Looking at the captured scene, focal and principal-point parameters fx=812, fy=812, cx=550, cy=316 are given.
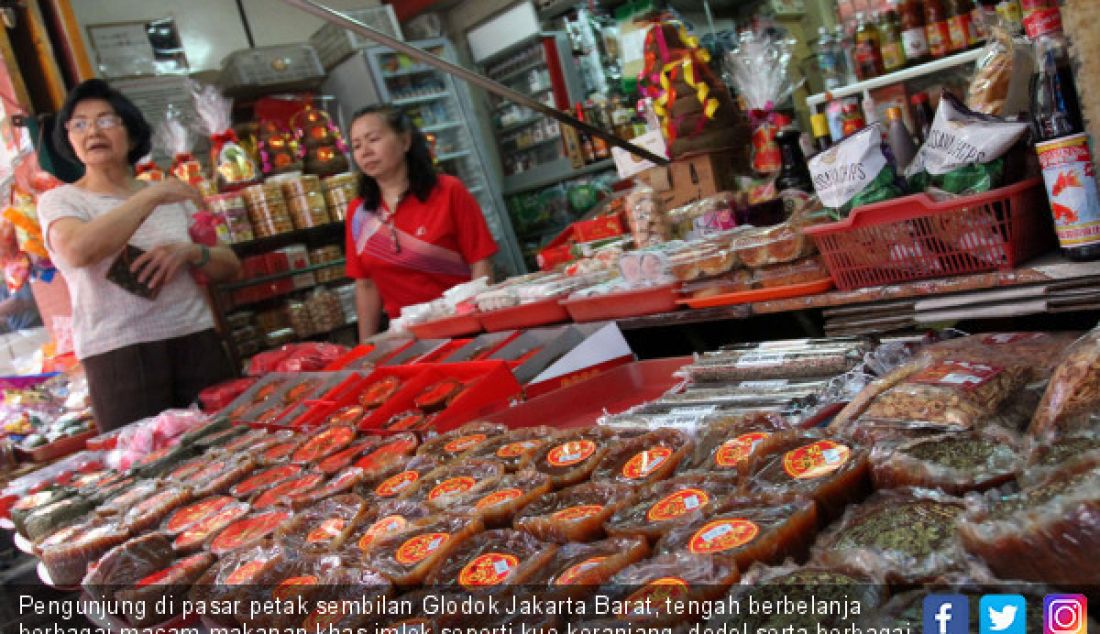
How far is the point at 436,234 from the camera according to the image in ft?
11.9

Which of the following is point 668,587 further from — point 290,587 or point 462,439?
point 462,439

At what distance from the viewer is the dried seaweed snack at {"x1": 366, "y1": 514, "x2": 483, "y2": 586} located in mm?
1178

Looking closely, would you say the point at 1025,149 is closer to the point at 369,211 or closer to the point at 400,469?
the point at 400,469

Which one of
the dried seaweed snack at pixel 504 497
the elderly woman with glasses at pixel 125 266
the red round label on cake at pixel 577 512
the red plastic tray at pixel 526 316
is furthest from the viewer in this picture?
the elderly woman with glasses at pixel 125 266

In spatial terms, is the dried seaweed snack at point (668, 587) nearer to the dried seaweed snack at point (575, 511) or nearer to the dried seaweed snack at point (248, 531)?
the dried seaweed snack at point (575, 511)

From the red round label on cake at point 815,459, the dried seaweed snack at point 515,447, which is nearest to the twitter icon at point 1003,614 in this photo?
the red round label on cake at point 815,459

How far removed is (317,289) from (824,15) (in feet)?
16.1

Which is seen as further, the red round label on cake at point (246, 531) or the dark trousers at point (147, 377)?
the dark trousers at point (147, 377)

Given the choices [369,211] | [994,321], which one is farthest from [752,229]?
[369,211]

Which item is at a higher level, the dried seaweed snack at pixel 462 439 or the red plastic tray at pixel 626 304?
the red plastic tray at pixel 626 304

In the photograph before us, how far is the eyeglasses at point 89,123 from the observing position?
9.91 feet

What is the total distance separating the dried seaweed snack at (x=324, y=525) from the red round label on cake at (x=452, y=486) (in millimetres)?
135

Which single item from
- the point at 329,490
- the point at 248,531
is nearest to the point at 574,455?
the point at 329,490

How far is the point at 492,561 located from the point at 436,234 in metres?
2.65
